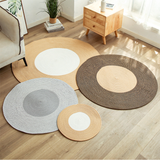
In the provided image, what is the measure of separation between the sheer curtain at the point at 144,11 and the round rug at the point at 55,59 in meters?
0.89

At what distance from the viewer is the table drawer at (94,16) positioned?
10.0 ft

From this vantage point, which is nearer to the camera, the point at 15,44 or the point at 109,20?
the point at 15,44

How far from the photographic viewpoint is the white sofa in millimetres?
2467

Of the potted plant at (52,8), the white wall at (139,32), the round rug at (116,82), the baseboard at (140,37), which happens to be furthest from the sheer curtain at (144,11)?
the potted plant at (52,8)

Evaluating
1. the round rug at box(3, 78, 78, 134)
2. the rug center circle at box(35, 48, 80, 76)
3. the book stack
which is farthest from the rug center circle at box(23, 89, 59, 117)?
the book stack

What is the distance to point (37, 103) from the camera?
2.35 metres

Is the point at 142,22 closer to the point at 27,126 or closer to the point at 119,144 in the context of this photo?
the point at 119,144

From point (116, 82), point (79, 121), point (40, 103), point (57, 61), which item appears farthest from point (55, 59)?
point (79, 121)

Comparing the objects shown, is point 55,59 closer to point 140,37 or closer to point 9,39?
point 9,39

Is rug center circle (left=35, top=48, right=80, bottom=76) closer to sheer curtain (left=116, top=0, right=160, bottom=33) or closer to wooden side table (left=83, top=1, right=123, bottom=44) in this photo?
wooden side table (left=83, top=1, right=123, bottom=44)

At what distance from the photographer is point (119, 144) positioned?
6.64 ft

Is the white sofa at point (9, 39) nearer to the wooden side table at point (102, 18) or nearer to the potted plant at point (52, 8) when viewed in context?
the potted plant at point (52, 8)

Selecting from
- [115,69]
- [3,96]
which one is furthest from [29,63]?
[115,69]

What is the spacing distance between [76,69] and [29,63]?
69 centimetres
